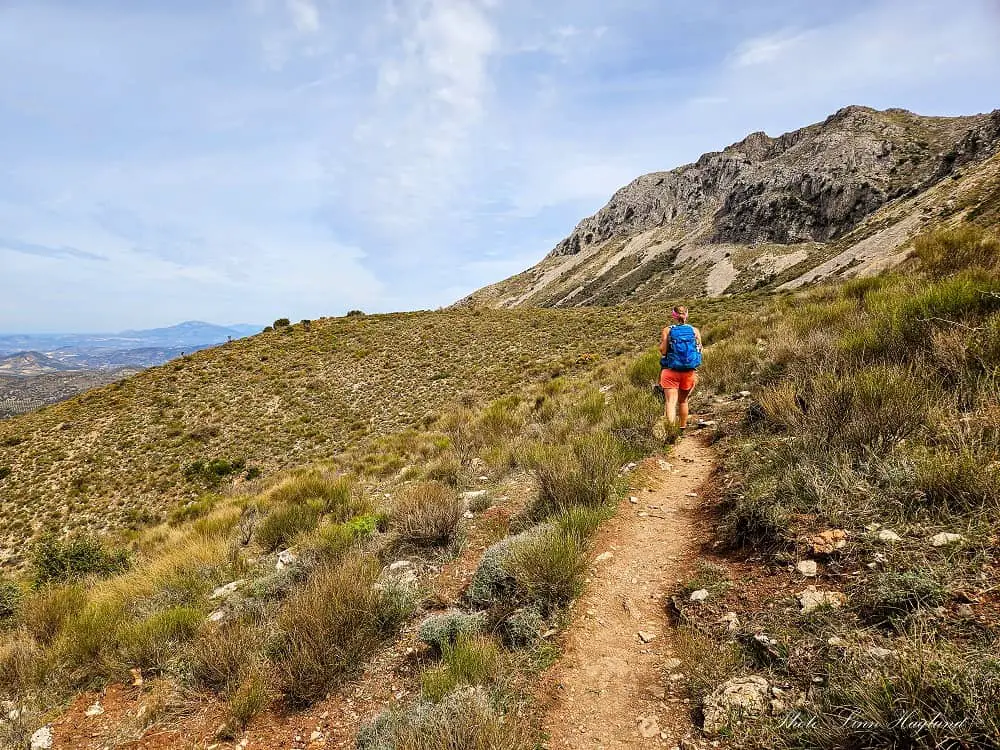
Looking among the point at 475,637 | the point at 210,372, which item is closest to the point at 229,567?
the point at 475,637

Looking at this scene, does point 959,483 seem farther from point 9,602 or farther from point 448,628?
point 9,602

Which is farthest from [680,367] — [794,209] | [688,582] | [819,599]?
[794,209]

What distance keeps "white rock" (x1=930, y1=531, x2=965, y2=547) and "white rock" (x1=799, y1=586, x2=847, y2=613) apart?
25.2 inches

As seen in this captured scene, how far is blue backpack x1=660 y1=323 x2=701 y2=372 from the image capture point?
22.9 feet

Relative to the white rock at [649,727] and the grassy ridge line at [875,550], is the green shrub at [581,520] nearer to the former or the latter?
the grassy ridge line at [875,550]

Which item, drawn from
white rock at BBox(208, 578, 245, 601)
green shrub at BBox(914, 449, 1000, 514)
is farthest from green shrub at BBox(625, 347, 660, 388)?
A: white rock at BBox(208, 578, 245, 601)

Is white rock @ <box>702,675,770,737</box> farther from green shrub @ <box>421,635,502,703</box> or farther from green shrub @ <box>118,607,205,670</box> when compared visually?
Answer: green shrub @ <box>118,607,205,670</box>

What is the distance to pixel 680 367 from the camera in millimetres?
7043

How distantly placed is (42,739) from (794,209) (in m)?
95.4

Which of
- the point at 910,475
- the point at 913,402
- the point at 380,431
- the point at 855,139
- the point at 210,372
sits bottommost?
the point at 380,431

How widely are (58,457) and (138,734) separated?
2335 centimetres

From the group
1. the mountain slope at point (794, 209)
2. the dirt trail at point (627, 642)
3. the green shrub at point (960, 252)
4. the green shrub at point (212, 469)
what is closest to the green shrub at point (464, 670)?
the dirt trail at point (627, 642)

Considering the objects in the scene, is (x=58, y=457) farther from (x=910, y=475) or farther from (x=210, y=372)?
(x=910, y=475)

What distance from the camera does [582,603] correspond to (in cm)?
363
